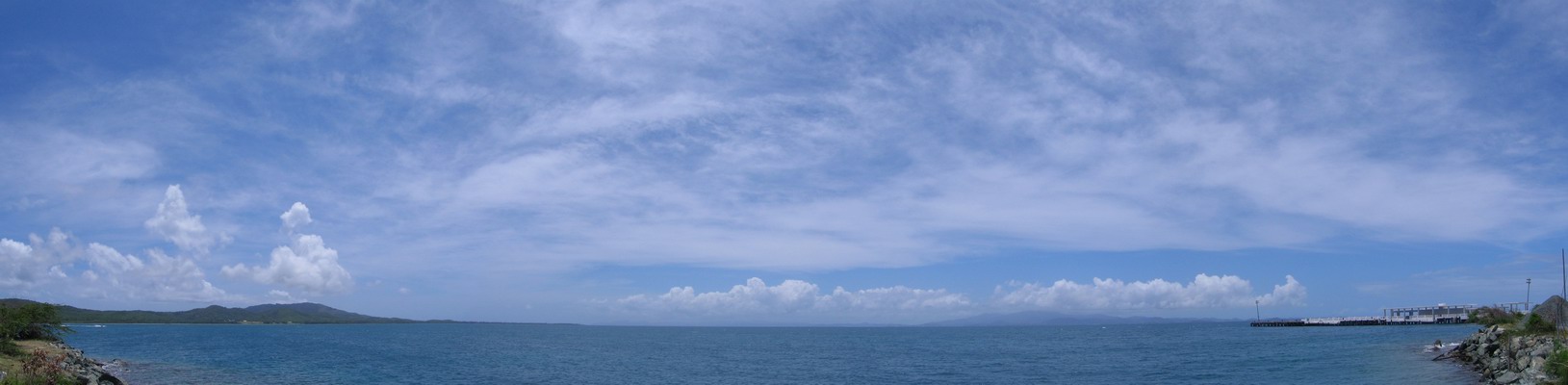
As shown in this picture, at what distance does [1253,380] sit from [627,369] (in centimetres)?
4060

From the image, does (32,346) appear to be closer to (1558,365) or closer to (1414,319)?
(1558,365)

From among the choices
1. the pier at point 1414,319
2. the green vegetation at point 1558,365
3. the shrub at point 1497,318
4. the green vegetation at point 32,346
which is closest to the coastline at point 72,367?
the green vegetation at point 32,346

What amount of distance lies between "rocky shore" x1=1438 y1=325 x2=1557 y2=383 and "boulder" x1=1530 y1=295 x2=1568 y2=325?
1881mm

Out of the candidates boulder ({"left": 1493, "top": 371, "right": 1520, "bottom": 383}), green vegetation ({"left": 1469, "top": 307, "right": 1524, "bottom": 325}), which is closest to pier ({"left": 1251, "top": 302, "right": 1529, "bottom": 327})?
green vegetation ({"left": 1469, "top": 307, "right": 1524, "bottom": 325})

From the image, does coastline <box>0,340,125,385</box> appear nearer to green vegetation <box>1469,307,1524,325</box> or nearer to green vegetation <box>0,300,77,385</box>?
green vegetation <box>0,300,77,385</box>

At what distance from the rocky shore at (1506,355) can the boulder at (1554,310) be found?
1.88m

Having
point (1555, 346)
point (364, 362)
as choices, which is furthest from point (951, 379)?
point (364, 362)

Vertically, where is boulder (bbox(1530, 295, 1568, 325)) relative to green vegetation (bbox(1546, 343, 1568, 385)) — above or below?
above

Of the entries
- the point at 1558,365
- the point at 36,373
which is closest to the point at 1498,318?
the point at 1558,365

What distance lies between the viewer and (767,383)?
177 ft

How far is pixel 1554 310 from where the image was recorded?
47.5 meters

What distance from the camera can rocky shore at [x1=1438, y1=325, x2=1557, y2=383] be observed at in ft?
119

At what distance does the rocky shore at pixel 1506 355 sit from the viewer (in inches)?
1430

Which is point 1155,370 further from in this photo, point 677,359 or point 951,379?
point 677,359
